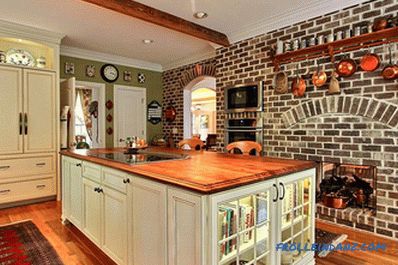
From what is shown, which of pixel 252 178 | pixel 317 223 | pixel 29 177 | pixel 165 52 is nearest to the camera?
pixel 252 178

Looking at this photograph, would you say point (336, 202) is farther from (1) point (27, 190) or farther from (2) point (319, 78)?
(1) point (27, 190)

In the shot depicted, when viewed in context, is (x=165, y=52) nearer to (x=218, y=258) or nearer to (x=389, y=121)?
(x=389, y=121)

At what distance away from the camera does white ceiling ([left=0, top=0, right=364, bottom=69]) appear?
9.73ft

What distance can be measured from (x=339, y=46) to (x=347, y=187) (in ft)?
5.39

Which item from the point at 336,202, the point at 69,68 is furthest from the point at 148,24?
the point at 336,202

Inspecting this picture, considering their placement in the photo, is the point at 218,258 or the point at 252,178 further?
the point at 252,178

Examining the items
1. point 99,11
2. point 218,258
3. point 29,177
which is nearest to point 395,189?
point 218,258

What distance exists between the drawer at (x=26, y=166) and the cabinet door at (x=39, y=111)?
14cm

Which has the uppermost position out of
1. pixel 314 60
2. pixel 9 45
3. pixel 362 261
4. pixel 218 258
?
Answer: pixel 9 45

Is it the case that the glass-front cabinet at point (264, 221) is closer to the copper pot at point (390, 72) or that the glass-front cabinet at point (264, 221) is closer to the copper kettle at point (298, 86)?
the copper pot at point (390, 72)

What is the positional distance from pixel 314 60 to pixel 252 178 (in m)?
2.25

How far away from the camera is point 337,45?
276cm

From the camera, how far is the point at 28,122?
12.2ft

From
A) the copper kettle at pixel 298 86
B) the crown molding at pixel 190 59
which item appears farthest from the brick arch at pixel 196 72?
the copper kettle at pixel 298 86
